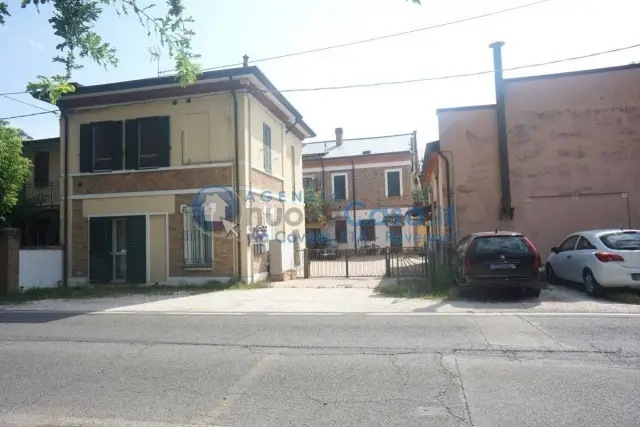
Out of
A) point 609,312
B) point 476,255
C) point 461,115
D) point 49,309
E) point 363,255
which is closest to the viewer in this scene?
point 609,312

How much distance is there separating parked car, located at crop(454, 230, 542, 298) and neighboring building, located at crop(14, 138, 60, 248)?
16.7 metres

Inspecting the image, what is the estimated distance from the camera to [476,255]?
31.4 feet

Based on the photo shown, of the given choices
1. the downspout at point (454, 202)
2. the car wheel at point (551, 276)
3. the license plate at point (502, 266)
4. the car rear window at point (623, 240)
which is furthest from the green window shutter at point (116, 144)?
the car rear window at point (623, 240)

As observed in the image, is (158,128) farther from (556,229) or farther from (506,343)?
(556,229)

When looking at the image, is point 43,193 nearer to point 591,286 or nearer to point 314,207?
point 314,207

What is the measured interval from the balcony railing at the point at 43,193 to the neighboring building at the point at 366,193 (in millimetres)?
16567

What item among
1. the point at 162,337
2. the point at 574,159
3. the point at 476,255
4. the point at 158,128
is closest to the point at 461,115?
the point at 574,159

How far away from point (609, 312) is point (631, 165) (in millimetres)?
7844

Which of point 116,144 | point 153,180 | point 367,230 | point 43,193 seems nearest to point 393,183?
point 367,230

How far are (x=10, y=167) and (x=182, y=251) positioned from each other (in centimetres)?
721

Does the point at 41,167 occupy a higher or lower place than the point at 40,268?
higher

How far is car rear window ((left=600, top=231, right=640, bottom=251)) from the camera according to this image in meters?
9.25

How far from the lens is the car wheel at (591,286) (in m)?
9.40

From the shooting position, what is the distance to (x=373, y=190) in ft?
103
